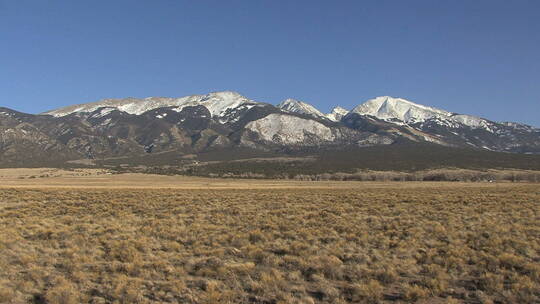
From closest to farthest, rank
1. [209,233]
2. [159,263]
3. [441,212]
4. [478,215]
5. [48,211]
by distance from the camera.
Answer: [159,263] < [209,233] < [478,215] < [441,212] < [48,211]

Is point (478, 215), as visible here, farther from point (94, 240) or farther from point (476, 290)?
point (94, 240)

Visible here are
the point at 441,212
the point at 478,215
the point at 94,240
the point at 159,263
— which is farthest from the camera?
the point at 441,212

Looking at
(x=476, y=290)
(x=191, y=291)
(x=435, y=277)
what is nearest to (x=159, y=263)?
(x=191, y=291)

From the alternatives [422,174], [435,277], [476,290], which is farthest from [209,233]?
[422,174]

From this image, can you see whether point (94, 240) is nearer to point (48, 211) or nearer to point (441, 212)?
point (48, 211)

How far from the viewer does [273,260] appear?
541 inches

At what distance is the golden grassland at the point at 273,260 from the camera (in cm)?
1050

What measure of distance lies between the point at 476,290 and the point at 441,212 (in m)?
16.2

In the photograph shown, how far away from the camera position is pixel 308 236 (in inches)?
698

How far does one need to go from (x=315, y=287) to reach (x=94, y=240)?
10480 mm

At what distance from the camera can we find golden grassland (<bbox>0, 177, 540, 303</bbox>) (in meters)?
10.5

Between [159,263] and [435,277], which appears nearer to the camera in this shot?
[435,277]

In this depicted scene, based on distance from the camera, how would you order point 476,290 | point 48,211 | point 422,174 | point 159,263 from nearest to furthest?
point 476,290 → point 159,263 → point 48,211 → point 422,174

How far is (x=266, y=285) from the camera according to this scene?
441 inches
